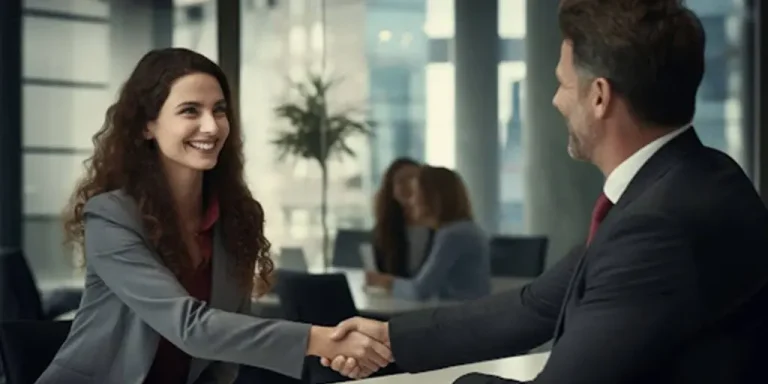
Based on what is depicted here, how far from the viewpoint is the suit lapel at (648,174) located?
1633mm

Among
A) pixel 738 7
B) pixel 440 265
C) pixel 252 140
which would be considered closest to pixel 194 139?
pixel 440 265

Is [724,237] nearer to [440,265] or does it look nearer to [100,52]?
[440,265]

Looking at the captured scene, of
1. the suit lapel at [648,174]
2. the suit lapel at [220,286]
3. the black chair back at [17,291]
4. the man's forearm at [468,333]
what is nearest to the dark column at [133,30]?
the black chair back at [17,291]

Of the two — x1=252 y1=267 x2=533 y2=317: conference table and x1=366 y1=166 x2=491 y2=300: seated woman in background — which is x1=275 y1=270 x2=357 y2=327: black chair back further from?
x1=366 y1=166 x2=491 y2=300: seated woman in background

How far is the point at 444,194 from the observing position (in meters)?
6.62

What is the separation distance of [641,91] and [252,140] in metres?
5.10

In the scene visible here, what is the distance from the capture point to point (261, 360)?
2.44m

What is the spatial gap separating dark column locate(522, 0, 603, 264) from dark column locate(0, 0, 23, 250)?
9.18 ft

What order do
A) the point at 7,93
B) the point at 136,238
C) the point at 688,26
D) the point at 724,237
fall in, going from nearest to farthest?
1. the point at 724,237
2. the point at 688,26
3. the point at 136,238
4. the point at 7,93

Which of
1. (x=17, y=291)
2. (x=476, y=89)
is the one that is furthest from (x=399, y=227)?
(x=17, y=291)

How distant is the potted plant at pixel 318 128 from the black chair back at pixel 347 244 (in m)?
0.07

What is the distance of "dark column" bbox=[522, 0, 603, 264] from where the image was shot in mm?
6734

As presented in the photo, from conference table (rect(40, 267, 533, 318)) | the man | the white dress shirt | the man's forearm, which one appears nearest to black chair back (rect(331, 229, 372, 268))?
conference table (rect(40, 267, 533, 318))

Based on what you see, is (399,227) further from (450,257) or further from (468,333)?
(468,333)
